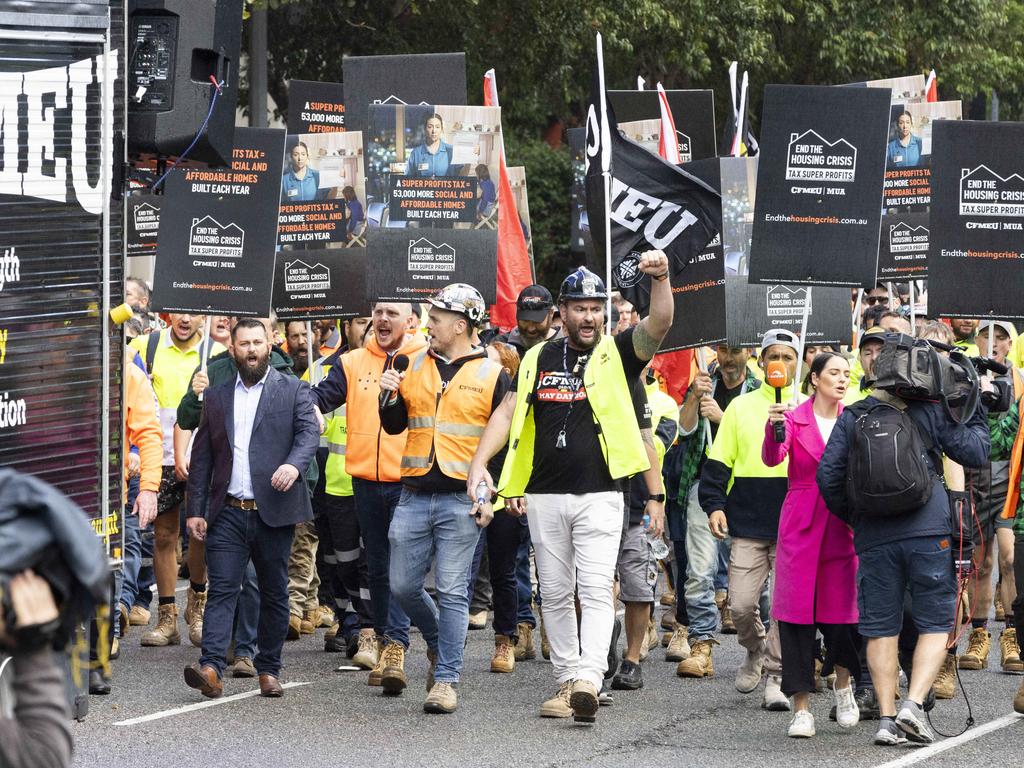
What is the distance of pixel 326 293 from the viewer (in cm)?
1272

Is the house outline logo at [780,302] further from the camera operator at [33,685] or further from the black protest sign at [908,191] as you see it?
the camera operator at [33,685]

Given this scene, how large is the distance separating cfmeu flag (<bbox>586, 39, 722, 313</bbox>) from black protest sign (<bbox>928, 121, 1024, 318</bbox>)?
1.95 metres

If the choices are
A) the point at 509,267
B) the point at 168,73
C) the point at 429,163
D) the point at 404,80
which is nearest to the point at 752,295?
the point at 509,267

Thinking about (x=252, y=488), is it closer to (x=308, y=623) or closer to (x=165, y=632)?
(x=165, y=632)

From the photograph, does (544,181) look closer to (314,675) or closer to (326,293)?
(326,293)

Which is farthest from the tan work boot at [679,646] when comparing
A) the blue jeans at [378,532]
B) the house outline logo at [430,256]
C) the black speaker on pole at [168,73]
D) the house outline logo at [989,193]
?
the black speaker on pole at [168,73]

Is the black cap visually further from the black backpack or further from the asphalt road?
the black backpack

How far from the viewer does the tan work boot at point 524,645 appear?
36.1ft

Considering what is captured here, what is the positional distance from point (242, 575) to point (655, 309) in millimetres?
2709

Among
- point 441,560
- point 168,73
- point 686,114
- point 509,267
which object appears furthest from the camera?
point 686,114

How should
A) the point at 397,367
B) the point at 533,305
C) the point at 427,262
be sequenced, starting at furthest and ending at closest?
the point at 427,262 → the point at 533,305 → the point at 397,367

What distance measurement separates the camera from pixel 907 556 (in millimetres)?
8312

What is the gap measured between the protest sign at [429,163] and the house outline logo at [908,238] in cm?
348

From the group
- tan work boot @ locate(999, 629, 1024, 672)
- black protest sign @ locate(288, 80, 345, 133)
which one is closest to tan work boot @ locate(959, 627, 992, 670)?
tan work boot @ locate(999, 629, 1024, 672)
